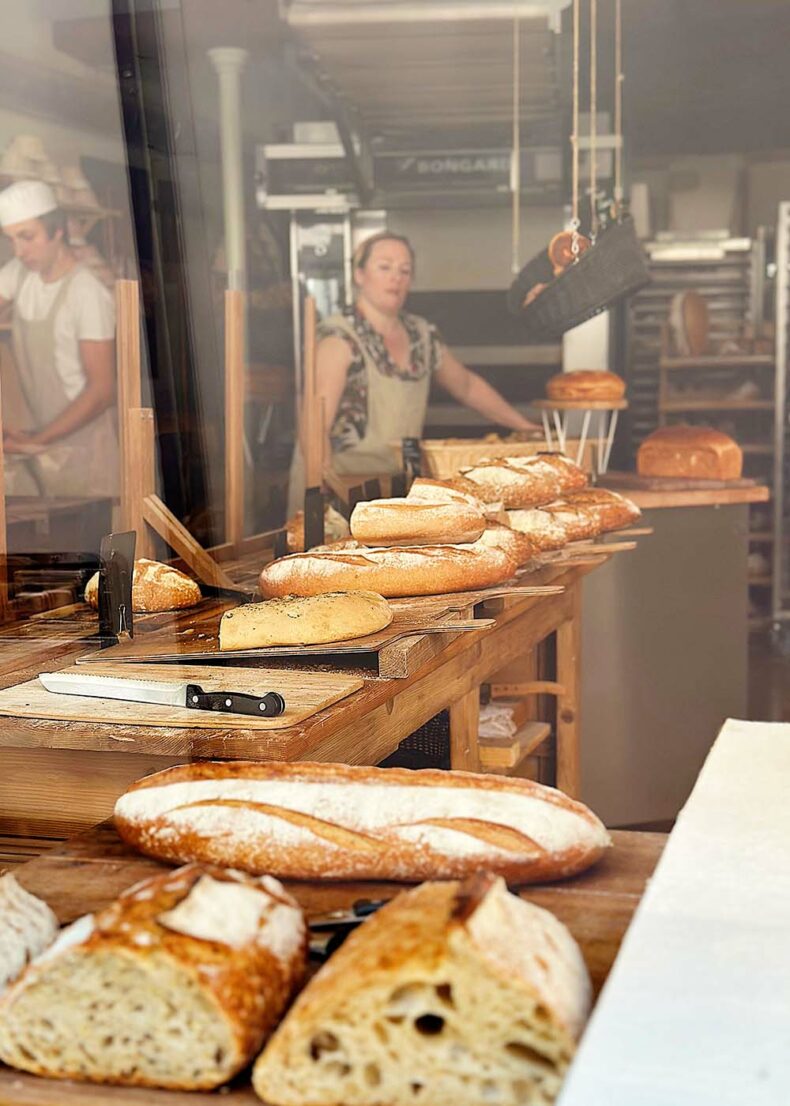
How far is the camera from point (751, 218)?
745cm

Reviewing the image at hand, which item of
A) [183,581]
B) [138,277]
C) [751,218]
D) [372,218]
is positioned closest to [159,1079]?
[183,581]

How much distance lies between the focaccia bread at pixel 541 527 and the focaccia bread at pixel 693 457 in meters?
1.58

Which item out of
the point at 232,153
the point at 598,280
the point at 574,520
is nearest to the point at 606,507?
the point at 574,520

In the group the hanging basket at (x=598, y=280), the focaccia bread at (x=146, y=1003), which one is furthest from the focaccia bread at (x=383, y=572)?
the hanging basket at (x=598, y=280)

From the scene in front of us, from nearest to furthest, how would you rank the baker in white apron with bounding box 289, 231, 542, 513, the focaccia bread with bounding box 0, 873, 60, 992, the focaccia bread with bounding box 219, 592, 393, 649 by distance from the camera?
the focaccia bread with bounding box 0, 873, 60, 992 → the focaccia bread with bounding box 219, 592, 393, 649 → the baker in white apron with bounding box 289, 231, 542, 513

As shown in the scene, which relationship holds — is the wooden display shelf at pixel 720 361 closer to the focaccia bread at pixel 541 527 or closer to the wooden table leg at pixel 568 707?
the wooden table leg at pixel 568 707

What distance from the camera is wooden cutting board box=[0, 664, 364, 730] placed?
142 centimetres

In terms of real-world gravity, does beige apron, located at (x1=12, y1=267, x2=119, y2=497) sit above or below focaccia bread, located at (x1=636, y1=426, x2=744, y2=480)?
above

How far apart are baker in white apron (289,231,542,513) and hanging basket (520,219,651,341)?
70cm

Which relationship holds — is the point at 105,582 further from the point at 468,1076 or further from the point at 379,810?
the point at 468,1076

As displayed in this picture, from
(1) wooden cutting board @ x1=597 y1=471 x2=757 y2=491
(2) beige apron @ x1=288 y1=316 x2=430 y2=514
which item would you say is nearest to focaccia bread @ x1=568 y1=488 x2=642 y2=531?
(1) wooden cutting board @ x1=597 y1=471 x2=757 y2=491

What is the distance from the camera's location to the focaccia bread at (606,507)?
3138mm

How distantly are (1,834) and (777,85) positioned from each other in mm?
6889

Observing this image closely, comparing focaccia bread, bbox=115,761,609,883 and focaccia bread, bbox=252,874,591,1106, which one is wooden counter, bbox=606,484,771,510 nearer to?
focaccia bread, bbox=115,761,609,883
